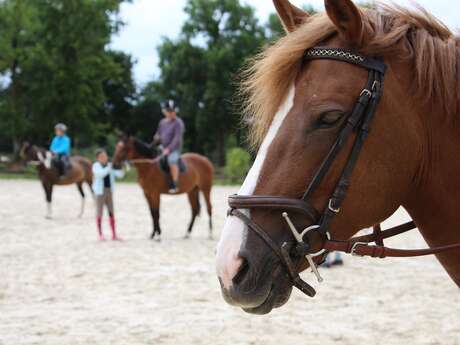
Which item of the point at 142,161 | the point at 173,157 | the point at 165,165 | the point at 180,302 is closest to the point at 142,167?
the point at 142,161

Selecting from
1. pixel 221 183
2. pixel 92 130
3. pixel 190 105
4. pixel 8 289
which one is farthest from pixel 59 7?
pixel 8 289

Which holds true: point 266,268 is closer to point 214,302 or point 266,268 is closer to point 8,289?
point 214,302

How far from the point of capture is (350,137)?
1.93 metres

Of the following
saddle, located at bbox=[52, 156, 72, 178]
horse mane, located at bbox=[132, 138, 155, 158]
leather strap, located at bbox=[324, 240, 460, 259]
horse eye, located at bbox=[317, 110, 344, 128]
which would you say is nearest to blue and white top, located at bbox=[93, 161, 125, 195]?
horse mane, located at bbox=[132, 138, 155, 158]

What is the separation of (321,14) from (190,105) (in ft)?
153

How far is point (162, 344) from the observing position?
14.9ft

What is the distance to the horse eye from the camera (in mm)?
1920

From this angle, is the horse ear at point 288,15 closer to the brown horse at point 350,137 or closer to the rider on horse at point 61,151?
the brown horse at point 350,137

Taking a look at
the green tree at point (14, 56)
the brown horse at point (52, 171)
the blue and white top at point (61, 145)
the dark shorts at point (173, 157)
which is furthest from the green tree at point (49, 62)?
the dark shorts at point (173, 157)

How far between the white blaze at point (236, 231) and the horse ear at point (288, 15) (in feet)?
1.23

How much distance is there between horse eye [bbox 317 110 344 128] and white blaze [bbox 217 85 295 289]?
0.12 meters

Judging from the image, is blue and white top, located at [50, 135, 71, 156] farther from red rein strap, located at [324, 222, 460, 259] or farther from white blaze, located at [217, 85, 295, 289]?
white blaze, located at [217, 85, 295, 289]

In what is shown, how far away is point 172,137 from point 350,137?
9838 mm

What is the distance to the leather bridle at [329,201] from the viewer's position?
6.06 ft
